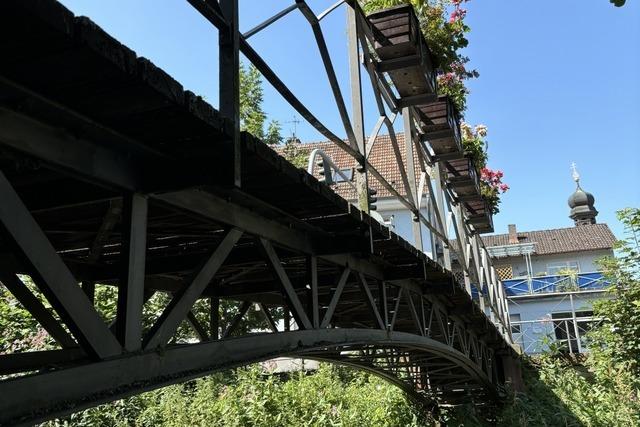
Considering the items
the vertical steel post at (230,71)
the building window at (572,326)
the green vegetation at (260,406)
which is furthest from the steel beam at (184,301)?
the building window at (572,326)

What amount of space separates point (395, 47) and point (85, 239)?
4028mm

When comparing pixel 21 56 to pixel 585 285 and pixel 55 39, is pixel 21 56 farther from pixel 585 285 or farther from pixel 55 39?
pixel 585 285

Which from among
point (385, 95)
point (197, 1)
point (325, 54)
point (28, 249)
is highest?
point (385, 95)

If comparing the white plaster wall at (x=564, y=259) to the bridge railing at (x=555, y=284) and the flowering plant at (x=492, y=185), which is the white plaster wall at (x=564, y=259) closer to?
the bridge railing at (x=555, y=284)

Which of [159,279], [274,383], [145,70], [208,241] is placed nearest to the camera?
[145,70]

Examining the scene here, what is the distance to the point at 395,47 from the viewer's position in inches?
275

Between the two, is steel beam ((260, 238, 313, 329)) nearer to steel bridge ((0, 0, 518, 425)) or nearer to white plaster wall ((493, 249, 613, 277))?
steel bridge ((0, 0, 518, 425))

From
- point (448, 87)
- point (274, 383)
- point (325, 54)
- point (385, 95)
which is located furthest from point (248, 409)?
point (325, 54)

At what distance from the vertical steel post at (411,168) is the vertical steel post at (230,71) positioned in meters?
4.37

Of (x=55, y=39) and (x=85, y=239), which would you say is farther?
(x=85, y=239)

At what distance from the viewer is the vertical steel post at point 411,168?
7430 millimetres

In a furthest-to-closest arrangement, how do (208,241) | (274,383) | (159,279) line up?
(274,383) → (159,279) → (208,241)

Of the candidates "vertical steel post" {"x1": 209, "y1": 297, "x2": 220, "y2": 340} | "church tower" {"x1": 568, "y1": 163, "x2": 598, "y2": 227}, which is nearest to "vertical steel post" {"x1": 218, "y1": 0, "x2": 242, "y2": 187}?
"vertical steel post" {"x1": 209, "y1": 297, "x2": 220, "y2": 340}

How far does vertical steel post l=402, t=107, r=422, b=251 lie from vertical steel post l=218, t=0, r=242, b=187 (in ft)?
14.3
